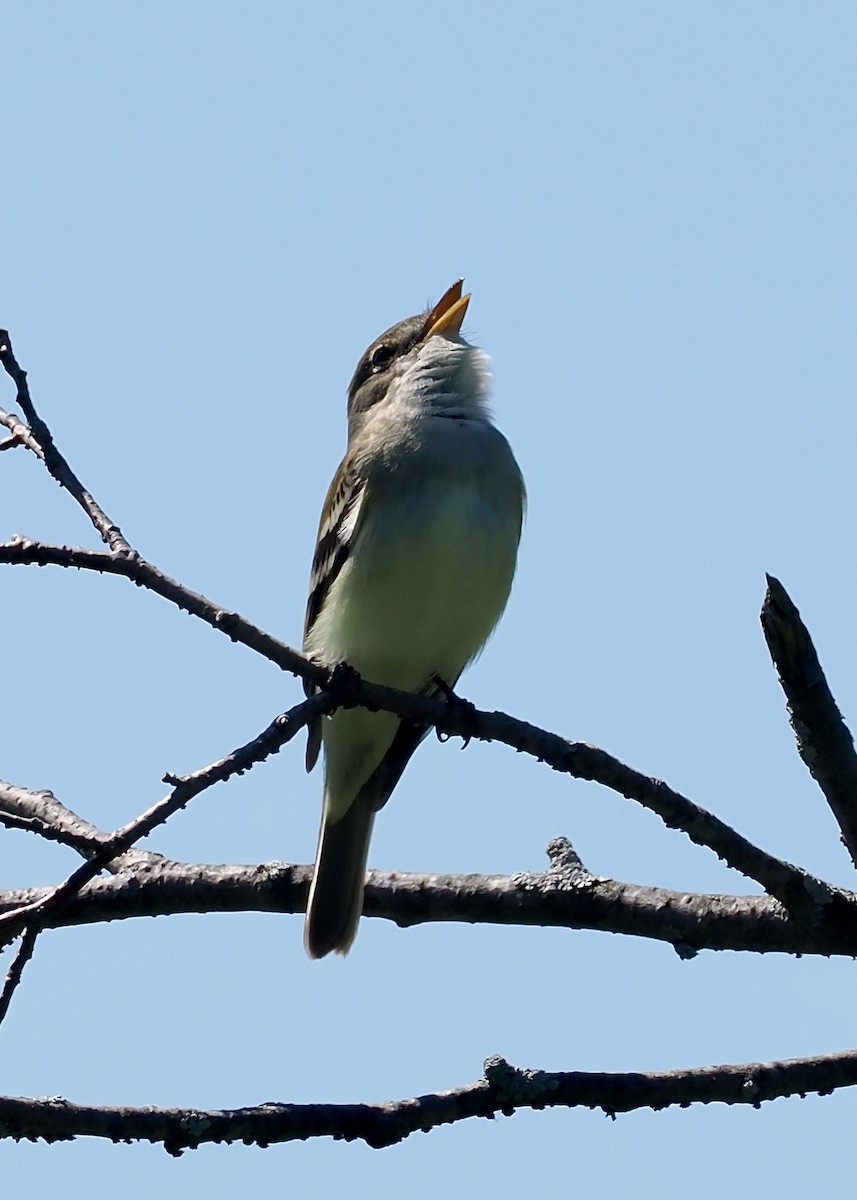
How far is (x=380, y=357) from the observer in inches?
347

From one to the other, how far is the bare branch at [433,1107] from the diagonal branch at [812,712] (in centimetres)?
70

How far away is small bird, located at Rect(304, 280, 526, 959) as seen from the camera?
677 centimetres


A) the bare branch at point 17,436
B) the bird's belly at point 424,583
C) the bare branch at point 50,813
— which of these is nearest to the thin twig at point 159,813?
the bare branch at point 50,813

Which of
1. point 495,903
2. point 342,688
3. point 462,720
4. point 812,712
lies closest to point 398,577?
point 462,720

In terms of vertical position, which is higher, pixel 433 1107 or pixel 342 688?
pixel 342 688

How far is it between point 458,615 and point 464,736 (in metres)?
1.11

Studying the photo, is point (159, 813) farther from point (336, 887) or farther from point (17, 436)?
point (336, 887)

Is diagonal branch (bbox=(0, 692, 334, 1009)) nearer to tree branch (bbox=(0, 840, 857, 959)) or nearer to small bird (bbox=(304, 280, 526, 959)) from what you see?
tree branch (bbox=(0, 840, 857, 959))

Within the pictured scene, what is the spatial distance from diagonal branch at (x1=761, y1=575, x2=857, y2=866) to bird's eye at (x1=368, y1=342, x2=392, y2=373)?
5256mm

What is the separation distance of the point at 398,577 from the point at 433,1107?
3.21m

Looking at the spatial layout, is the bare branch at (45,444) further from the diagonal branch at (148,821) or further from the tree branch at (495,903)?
the tree branch at (495,903)

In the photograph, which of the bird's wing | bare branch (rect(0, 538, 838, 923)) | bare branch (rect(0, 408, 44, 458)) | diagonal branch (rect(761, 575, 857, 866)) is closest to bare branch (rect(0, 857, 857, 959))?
bare branch (rect(0, 538, 838, 923))

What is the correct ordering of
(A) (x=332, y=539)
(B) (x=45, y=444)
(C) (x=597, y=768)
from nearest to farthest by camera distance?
(C) (x=597, y=768) → (B) (x=45, y=444) → (A) (x=332, y=539)

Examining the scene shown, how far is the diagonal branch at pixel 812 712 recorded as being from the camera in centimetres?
369
